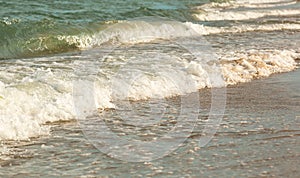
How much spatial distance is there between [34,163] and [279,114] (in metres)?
2.98

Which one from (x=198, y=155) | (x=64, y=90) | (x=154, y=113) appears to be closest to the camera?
(x=198, y=155)

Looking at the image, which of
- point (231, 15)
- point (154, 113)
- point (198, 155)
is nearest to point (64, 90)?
point (154, 113)

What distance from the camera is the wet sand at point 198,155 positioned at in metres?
4.71

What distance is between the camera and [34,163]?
16.1 feet

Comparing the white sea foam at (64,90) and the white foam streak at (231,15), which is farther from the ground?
the white foam streak at (231,15)

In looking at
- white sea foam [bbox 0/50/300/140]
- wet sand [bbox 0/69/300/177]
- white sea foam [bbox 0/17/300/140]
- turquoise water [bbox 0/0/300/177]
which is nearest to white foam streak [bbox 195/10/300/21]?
turquoise water [bbox 0/0/300/177]

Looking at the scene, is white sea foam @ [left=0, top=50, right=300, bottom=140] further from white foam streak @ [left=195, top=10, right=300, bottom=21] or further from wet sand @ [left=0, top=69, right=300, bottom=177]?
white foam streak @ [left=195, top=10, right=300, bottom=21]

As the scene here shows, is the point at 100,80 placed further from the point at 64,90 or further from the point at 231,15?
the point at 231,15

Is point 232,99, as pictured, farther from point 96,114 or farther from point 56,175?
point 56,175

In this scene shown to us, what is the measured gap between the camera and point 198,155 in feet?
16.9

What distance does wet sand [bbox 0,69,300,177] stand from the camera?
4.71 metres

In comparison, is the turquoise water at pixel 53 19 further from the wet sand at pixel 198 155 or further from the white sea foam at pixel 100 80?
the wet sand at pixel 198 155

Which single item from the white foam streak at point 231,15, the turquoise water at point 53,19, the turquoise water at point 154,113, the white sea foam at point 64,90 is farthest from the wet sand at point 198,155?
the white foam streak at point 231,15

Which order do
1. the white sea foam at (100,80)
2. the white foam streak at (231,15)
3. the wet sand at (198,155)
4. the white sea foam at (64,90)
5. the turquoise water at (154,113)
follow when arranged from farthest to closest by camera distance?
1. the white foam streak at (231,15)
2. the white sea foam at (100,80)
3. the white sea foam at (64,90)
4. the turquoise water at (154,113)
5. the wet sand at (198,155)
